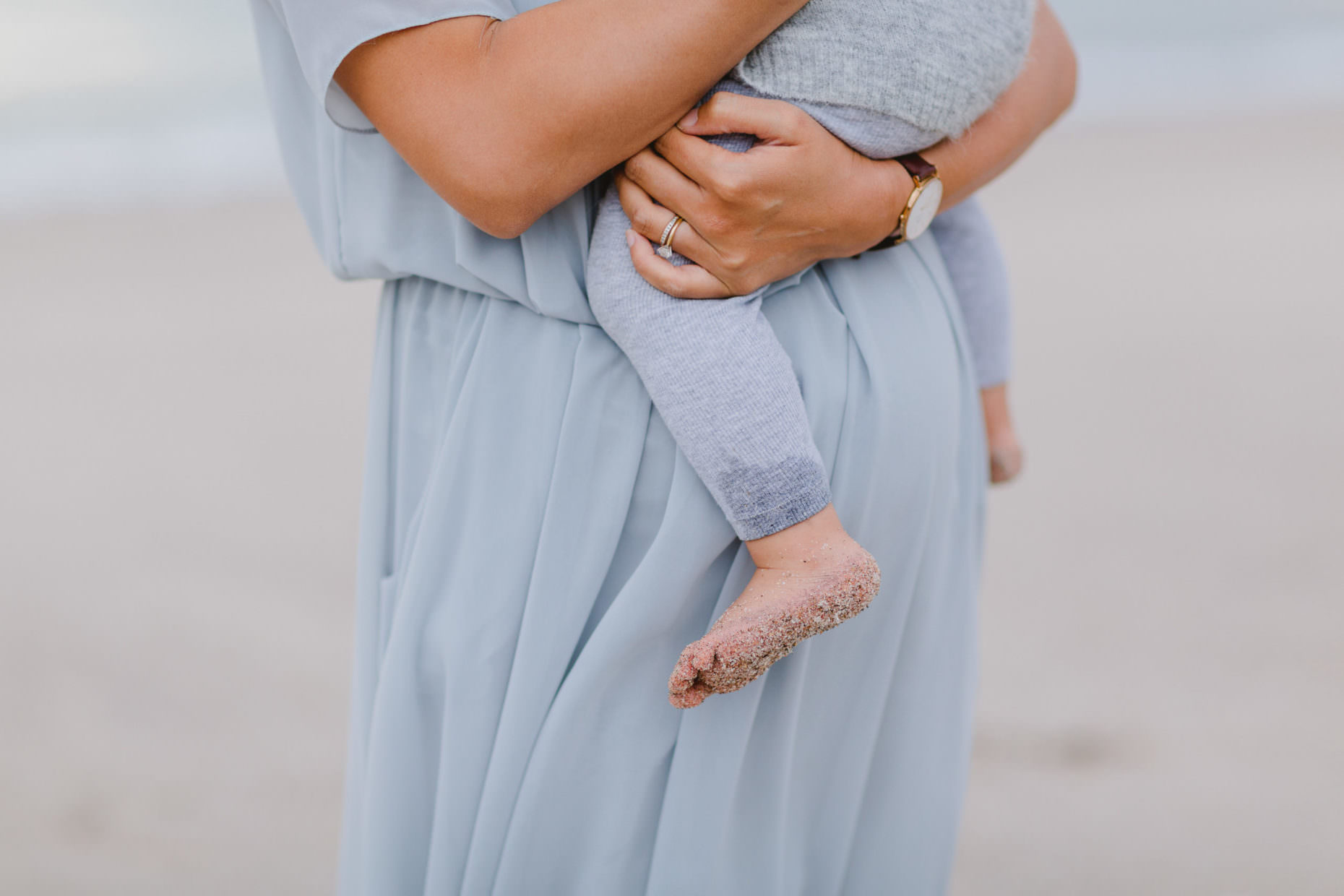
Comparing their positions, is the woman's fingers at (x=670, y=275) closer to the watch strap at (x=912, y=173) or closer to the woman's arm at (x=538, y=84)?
the woman's arm at (x=538, y=84)


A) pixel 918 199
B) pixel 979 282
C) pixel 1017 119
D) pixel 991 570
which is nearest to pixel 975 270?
pixel 979 282

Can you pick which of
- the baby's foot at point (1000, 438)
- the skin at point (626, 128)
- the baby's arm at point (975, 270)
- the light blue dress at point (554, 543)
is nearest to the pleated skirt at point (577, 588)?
the light blue dress at point (554, 543)

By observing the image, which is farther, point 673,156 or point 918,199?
point 918,199

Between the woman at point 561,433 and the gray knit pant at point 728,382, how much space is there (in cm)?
3

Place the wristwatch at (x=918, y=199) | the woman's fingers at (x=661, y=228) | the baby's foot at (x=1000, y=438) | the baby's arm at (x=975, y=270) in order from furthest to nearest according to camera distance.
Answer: the baby's foot at (x=1000, y=438)
the baby's arm at (x=975, y=270)
the wristwatch at (x=918, y=199)
the woman's fingers at (x=661, y=228)

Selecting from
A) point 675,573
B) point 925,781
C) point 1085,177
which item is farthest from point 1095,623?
point 1085,177

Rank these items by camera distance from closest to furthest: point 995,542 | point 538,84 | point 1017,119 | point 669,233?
point 538,84
point 669,233
point 1017,119
point 995,542

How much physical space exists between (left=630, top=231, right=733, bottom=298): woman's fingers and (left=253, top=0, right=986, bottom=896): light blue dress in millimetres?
77

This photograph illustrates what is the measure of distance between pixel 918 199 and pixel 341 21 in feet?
1.76

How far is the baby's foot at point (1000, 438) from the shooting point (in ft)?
4.87

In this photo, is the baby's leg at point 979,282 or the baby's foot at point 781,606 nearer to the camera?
the baby's foot at point 781,606

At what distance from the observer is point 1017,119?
Result: 1181mm

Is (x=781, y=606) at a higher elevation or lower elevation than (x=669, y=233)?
lower

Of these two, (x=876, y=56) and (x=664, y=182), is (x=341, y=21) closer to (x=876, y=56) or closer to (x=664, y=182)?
(x=664, y=182)
